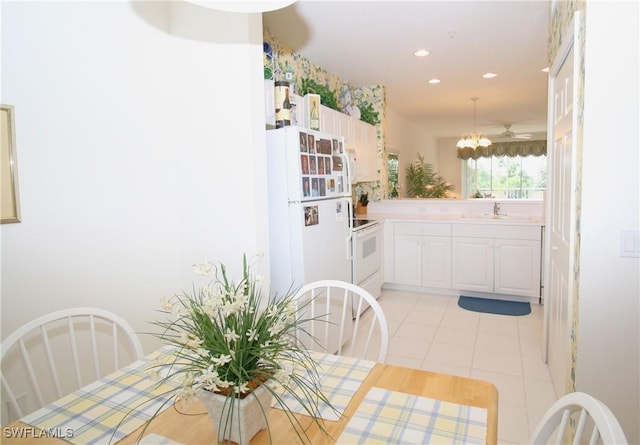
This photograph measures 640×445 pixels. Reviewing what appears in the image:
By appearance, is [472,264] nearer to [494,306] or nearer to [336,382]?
[494,306]

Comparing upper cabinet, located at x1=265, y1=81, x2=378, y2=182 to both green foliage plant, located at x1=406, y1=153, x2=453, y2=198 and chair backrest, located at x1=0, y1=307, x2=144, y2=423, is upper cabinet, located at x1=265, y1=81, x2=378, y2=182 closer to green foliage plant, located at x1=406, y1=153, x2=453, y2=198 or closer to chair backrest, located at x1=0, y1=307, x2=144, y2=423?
chair backrest, located at x1=0, y1=307, x2=144, y2=423

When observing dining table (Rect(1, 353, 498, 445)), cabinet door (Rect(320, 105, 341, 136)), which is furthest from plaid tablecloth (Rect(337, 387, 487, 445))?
cabinet door (Rect(320, 105, 341, 136))

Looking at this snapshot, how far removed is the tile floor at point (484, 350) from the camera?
217 cm

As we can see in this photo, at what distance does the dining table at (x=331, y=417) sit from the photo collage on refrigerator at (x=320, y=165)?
1.46 metres

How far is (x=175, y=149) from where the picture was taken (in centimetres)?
229

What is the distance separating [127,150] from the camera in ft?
6.73

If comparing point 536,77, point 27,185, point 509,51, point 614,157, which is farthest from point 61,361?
point 536,77

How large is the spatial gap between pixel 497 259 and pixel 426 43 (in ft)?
7.26

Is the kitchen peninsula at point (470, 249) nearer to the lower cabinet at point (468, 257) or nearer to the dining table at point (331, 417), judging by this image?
the lower cabinet at point (468, 257)

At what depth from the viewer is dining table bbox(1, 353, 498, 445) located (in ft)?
3.08

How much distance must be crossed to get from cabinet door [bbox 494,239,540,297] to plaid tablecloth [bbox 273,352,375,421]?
313 centimetres

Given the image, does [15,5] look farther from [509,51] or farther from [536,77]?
[536,77]

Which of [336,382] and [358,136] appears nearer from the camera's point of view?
[336,382]

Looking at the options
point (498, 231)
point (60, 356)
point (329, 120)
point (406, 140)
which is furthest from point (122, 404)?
point (406, 140)
